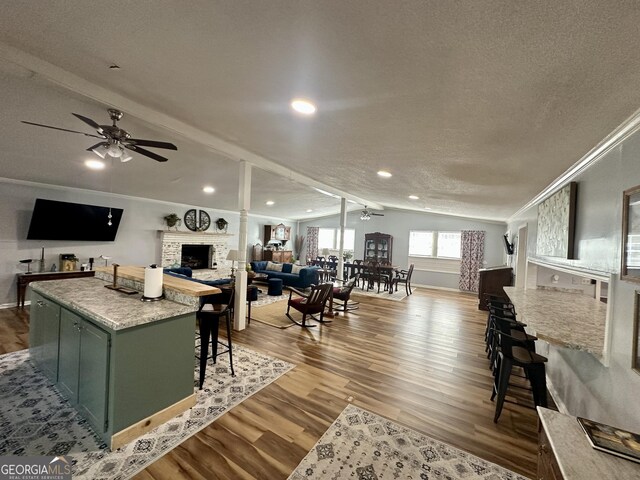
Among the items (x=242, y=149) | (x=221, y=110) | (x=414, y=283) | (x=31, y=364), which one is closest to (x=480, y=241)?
(x=414, y=283)

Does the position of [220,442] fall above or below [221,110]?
below

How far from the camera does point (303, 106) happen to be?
6.97ft

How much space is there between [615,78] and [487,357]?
11.8 ft

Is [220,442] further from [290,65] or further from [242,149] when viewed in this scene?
[242,149]

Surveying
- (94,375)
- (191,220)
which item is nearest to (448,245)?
(191,220)

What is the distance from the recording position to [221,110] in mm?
2531

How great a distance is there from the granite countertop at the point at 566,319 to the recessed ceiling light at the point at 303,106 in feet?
7.97

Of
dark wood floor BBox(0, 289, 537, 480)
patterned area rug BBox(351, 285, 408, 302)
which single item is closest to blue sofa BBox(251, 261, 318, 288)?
patterned area rug BBox(351, 285, 408, 302)

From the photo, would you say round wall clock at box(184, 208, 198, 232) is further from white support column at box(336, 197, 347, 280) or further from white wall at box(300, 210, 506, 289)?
white wall at box(300, 210, 506, 289)

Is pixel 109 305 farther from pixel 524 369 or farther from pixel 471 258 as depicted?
pixel 471 258

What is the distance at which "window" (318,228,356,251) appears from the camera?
11.2 meters

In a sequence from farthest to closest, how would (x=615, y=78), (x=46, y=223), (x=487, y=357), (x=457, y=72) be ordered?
(x=46, y=223) → (x=487, y=357) → (x=457, y=72) → (x=615, y=78)

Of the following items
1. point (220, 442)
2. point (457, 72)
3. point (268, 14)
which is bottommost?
point (220, 442)
